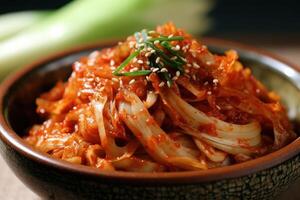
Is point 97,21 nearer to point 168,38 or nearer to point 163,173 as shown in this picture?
point 168,38

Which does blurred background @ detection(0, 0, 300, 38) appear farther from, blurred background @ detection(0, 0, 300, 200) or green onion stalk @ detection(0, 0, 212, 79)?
green onion stalk @ detection(0, 0, 212, 79)

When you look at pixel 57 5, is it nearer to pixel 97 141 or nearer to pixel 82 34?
pixel 82 34

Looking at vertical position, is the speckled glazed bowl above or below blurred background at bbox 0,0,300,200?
above

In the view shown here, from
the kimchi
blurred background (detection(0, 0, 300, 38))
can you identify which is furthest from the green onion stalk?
the kimchi

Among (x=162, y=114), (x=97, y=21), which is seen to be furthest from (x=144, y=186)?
(x=97, y=21)

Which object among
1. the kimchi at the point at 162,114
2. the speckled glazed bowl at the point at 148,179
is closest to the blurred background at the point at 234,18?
the kimchi at the point at 162,114

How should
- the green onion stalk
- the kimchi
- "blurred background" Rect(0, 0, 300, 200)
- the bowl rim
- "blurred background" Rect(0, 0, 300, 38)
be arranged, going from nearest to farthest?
the bowl rim, the kimchi, the green onion stalk, "blurred background" Rect(0, 0, 300, 200), "blurred background" Rect(0, 0, 300, 38)

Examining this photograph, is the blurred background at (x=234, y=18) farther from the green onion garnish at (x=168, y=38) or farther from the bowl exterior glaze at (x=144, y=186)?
the bowl exterior glaze at (x=144, y=186)
